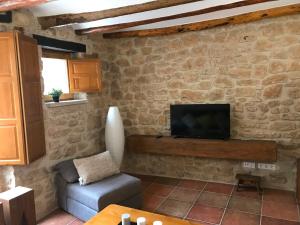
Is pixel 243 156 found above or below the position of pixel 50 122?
below

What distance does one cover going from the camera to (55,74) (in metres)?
3.72

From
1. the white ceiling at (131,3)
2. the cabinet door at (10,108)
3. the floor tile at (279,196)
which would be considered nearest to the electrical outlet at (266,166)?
the floor tile at (279,196)

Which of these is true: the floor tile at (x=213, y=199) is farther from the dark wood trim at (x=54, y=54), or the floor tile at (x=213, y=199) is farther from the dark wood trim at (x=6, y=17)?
the dark wood trim at (x=6, y=17)

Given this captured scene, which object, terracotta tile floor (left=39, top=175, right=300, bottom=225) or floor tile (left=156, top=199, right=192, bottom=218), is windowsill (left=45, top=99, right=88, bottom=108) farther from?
floor tile (left=156, top=199, right=192, bottom=218)

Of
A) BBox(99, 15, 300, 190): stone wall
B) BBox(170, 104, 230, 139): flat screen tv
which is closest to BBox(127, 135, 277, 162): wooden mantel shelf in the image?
BBox(170, 104, 230, 139): flat screen tv

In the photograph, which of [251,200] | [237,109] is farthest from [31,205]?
[237,109]

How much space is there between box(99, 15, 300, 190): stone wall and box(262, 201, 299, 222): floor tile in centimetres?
53

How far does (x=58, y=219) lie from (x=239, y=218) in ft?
7.18

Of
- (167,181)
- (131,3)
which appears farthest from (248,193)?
(131,3)

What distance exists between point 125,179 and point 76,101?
4.55 ft

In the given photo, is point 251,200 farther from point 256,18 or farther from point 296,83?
point 256,18

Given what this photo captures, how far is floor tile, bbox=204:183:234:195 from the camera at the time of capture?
370 centimetres

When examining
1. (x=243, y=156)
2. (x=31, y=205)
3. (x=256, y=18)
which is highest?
(x=256, y=18)

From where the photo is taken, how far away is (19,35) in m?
2.61
